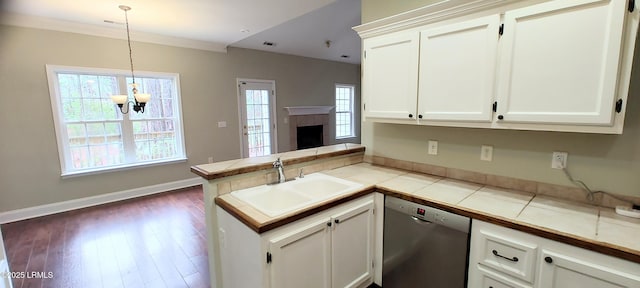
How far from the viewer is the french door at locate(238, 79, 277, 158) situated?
17.7ft

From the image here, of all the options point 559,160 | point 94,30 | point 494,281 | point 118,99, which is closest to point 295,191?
point 494,281

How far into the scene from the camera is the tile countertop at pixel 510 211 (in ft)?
4.06

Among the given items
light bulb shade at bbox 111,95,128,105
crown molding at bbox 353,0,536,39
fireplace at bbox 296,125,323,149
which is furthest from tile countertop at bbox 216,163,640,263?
fireplace at bbox 296,125,323,149

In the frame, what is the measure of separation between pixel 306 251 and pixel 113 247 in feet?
7.93

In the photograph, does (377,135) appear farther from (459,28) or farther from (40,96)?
(40,96)

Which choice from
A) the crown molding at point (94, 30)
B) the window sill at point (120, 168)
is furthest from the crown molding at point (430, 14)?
the window sill at point (120, 168)

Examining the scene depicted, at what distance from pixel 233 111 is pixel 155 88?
51.8 inches

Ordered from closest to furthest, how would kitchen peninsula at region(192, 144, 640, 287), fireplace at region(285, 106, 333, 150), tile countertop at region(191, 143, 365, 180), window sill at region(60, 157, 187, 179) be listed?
kitchen peninsula at region(192, 144, 640, 287), tile countertop at region(191, 143, 365, 180), window sill at region(60, 157, 187, 179), fireplace at region(285, 106, 333, 150)

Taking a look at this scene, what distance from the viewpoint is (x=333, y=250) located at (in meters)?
1.75

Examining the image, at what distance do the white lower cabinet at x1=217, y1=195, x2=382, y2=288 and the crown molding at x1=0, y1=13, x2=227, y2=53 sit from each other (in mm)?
3689

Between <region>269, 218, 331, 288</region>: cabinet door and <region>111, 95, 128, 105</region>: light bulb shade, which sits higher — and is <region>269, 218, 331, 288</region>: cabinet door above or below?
below

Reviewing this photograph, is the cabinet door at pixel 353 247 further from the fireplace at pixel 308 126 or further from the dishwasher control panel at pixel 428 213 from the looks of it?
the fireplace at pixel 308 126

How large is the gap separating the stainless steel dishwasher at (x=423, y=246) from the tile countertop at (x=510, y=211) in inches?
3.2

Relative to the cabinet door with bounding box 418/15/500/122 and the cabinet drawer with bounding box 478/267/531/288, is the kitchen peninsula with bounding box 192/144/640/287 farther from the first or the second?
the cabinet door with bounding box 418/15/500/122
